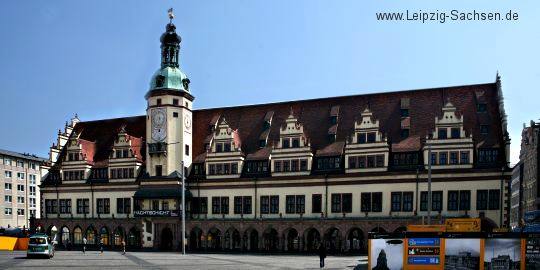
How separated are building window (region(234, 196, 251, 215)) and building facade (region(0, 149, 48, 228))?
6568cm

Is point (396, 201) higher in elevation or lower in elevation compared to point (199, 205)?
higher

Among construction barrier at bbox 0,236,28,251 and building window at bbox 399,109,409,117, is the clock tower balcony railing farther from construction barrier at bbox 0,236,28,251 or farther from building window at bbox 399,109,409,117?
building window at bbox 399,109,409,117

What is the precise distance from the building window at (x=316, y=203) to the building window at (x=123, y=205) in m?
24.7

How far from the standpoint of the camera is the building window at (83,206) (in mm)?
76438

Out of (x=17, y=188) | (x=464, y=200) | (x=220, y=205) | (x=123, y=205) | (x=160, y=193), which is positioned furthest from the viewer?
(x=17, y=188)

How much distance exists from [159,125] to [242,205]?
1471cm

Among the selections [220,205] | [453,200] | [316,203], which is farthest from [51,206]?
[453,200]

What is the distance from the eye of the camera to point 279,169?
65500 millimetres

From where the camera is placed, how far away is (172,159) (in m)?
70.8

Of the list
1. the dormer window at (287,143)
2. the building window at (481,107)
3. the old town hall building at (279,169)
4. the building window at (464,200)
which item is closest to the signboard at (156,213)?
the old town hall building at (279,169)

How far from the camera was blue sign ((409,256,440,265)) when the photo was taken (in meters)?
27.1

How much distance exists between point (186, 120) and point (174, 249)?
16.0 metres

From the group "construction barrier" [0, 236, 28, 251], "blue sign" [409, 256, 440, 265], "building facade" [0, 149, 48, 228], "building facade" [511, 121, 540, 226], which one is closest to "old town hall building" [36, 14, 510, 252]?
"construction barrier" [0, 236, 28, 251]

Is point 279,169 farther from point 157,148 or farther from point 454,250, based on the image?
point 454,250
